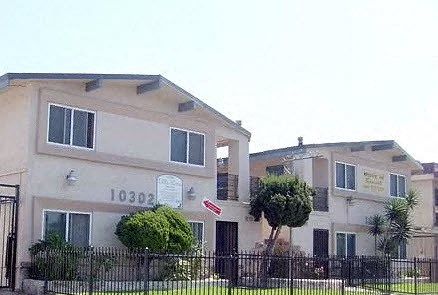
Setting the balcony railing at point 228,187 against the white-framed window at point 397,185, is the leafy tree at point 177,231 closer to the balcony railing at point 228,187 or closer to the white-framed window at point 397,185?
the balcony railing at point 228,187

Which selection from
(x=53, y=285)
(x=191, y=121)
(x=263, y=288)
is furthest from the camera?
(x=191, y=121)

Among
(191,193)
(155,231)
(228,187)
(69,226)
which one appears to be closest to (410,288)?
(228,187)

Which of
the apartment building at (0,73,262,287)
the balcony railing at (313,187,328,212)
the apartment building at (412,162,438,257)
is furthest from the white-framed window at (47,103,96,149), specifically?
the apartment building at (412,162,438,257)

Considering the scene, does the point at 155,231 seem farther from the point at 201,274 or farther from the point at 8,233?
the point at 8,233

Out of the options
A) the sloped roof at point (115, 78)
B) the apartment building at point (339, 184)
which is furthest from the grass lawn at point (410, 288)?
the sloped roof at point (115, 78)

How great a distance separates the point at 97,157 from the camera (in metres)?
20.7

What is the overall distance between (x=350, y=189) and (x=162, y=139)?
37.7 feet

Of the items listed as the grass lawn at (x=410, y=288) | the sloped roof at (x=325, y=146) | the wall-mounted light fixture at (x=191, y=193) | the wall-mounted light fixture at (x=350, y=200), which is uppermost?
the sloped roof at (x=325, y=146)

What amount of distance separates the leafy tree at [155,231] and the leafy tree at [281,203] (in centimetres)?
465

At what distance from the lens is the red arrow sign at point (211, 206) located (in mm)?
23781

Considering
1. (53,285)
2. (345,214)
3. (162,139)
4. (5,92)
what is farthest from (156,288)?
(345,214)

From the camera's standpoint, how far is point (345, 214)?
30.3m

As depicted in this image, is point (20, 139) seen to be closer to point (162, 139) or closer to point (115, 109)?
point (115, 109)

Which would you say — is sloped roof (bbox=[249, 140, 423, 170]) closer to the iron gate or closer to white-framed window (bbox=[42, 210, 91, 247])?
white-framed window (bbox=[42, 210, 91, 247])
